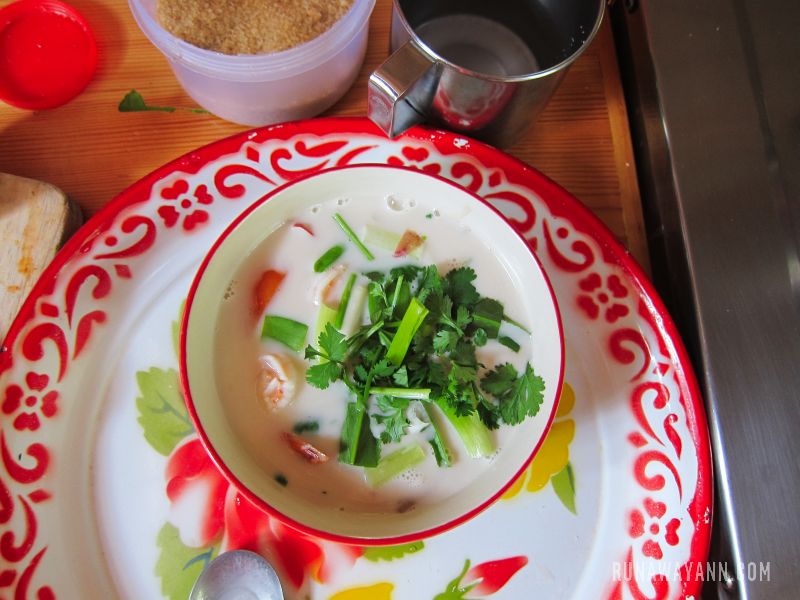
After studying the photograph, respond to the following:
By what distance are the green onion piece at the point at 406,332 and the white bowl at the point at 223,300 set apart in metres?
0.15

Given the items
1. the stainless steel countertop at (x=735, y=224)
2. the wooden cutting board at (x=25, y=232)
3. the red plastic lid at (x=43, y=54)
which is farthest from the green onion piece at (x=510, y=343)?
the red plastic lid at (x=43, y=54)

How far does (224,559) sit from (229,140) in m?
0.60

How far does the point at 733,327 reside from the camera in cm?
99

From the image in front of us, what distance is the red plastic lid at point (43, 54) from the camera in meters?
1.06

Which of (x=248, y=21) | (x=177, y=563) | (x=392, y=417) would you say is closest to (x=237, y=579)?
(x=177, y=563)

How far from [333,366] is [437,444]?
0.60 ft

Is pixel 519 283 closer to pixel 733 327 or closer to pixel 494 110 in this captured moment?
pixel 494 110

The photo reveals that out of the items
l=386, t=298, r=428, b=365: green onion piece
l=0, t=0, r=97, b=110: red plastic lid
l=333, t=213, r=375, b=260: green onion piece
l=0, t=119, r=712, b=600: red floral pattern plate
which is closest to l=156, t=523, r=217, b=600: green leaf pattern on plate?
l=0, t=119, r=712, b=600: red floral pattern plate

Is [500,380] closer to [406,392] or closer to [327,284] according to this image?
[406,392]

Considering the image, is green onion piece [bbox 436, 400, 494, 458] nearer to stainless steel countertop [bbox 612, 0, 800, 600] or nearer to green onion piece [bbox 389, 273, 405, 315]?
green onion piece [bbox 389, 273, 405, 315]

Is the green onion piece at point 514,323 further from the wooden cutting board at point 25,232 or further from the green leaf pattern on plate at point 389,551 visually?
the wooden cutting board at point 25,232

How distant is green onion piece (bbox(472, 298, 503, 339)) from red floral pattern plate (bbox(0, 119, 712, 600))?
121 mm

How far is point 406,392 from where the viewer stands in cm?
82

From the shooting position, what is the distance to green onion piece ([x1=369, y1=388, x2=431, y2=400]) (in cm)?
82
